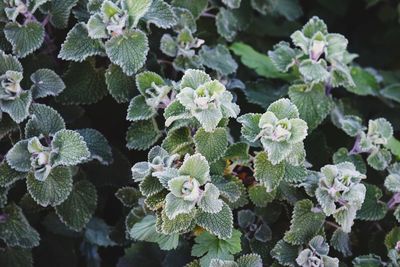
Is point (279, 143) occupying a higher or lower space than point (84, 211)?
higher

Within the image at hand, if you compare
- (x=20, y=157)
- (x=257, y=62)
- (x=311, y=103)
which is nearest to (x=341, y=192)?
(x=311, y=103)

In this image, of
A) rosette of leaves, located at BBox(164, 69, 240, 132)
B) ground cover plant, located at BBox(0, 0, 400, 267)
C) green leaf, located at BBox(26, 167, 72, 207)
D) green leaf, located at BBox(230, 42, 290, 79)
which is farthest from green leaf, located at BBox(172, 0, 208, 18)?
green leaf, located at BBox(26, 167, 72, 207)

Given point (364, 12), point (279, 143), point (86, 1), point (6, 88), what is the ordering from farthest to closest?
1. point (364, 12)
2. point (86, 1)
3. point (6, 88)
4. point (279, 143)

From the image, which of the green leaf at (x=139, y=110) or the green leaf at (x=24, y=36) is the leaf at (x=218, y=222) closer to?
Result: the green leaf at (x=139, y=110)

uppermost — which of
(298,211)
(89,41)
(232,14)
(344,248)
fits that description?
(89,41)

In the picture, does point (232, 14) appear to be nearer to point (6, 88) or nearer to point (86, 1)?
point (86, 1)

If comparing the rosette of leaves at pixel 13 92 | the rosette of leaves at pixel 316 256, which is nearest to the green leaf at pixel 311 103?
the rosette of leaves at pixel 316 256

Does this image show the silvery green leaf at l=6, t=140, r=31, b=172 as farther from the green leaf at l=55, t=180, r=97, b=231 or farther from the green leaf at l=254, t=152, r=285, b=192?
the green leaf at l=254, t=152, r=285, b=192

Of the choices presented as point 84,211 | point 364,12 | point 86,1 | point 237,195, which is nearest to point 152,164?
point 237,195
